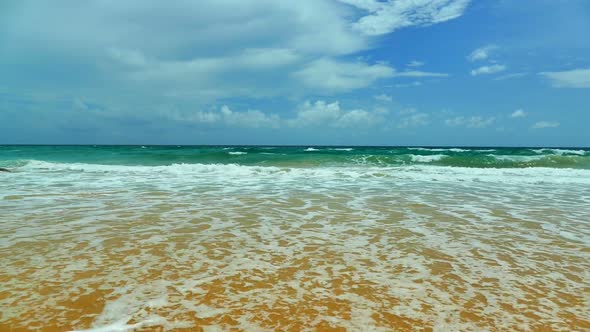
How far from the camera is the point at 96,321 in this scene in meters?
2.84

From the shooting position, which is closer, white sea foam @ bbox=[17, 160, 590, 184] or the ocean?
the ocean

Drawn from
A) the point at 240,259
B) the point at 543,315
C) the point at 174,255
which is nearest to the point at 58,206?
the point at 174,255

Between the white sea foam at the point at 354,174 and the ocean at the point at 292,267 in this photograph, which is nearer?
the ocean at the point at 292,267

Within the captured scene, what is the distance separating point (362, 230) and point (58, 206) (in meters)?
6.27

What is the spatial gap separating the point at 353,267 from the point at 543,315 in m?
1.73

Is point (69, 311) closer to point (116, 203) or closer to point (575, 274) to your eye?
point (575, 274)

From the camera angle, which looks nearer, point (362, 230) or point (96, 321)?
point (96, 321)

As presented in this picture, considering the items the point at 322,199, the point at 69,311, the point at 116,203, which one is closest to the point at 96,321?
the point at 69,311

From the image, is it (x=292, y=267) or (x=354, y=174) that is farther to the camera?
(x=354, y=174)

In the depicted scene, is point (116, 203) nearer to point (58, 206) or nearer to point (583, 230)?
point (58, 206)

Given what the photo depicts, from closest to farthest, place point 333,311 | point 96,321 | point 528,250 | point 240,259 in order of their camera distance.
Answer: point 96,321 < point 333,311 < point 240,259 < point 528,250

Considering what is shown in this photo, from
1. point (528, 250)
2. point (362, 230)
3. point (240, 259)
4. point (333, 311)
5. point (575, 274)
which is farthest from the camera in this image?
point (362, 230)

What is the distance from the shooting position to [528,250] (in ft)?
15.8

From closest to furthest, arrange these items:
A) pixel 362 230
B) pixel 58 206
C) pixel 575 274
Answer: pixel 575 274
pixel 362 230
pixel 58 206
